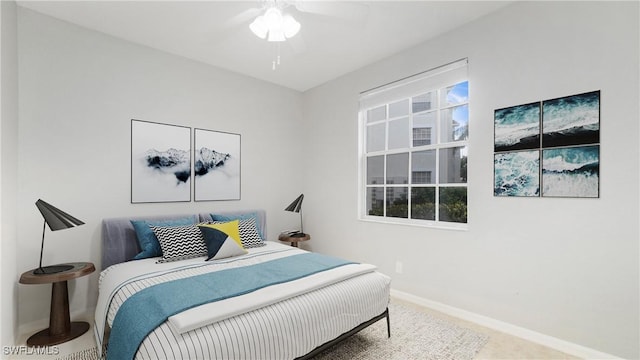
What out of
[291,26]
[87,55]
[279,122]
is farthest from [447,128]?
[87,55]

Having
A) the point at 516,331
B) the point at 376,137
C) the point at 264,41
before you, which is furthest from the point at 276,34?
the point at 516,331

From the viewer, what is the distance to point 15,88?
7.49 ft

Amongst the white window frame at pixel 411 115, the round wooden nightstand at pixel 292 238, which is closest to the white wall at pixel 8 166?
the round wooden nightstand at pixel 292 238

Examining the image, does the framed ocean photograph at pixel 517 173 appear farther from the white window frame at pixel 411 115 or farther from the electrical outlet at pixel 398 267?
the electrical outlet at pixel 398 267

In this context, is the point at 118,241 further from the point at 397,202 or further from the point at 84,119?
the point at 397,202

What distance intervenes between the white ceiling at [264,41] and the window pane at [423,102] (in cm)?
56

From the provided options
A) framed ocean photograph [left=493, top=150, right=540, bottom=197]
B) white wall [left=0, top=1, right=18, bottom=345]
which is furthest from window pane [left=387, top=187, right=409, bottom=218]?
white wall [left=0, top=1, right=18, bottom=345]

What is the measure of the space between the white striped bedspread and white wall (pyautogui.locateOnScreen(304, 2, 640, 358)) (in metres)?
0.93

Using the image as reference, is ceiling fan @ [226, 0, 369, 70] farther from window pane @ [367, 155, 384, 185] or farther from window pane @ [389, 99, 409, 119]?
window pane @ [367, 155, 384, 185]

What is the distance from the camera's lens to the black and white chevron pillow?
8.43 ft

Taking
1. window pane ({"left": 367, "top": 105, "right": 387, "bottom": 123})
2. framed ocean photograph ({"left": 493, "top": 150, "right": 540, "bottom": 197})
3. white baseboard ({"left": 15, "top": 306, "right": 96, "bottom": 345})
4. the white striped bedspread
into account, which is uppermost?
window pane ({"left": 367, "top": 105, "right": 387, "bottom": 123})

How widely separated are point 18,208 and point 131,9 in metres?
1.89

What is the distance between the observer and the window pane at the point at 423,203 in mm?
2982

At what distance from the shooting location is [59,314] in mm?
2297
